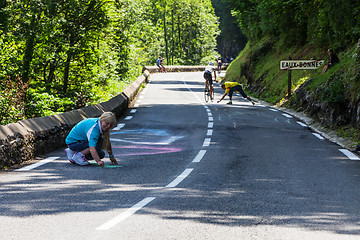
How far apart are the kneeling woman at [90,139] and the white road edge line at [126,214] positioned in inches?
88.0

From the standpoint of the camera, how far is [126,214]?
5.66 m

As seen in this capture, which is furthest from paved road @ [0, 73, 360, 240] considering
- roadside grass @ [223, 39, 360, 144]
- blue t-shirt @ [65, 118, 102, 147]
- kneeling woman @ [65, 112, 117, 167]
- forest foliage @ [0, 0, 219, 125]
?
forest foliage @ [0, 0, 219, 125]

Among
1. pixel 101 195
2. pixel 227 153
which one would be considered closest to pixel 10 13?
pixel 227 153

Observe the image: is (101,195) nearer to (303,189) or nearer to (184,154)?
(303,189)

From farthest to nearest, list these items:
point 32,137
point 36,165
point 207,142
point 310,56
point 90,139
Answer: point 310,56, point 207,142, point 32,137, point 36,165, point 90,139

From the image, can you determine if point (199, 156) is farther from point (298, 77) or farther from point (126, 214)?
point (298, 77)

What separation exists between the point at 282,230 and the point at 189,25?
3883 inches

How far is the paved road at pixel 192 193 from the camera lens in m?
5.10

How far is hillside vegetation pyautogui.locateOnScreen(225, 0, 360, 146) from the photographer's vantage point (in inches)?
615

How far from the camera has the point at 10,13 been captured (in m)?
22.6

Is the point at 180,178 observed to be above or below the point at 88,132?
below

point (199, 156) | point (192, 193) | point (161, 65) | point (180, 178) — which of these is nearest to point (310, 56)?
point (199, 156)

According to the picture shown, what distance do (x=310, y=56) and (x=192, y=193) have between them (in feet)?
75.0

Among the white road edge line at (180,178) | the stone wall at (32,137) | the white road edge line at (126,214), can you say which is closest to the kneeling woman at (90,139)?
the stone wall at (32,137)
